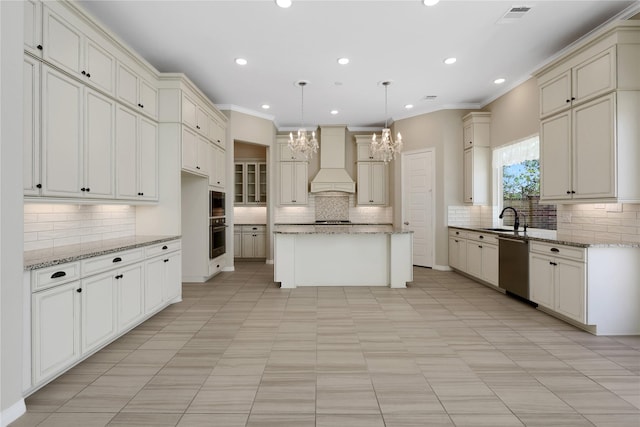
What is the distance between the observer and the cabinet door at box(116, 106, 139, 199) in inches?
133

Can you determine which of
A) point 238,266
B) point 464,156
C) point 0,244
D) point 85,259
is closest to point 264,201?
point 238,266

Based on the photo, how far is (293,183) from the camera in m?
7.91

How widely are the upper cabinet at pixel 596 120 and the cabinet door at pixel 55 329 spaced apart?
4.75m

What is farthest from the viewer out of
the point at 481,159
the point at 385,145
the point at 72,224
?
the point at 481,159

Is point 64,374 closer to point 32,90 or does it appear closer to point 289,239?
point 32,90

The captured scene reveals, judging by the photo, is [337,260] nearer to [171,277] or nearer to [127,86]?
[171,277]

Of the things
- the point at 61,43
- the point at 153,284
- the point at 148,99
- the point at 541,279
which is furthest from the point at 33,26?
the point at 541,279

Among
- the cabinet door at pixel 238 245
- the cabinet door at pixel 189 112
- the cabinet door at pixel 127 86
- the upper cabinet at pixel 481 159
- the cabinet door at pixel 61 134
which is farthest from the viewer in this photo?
the cabinet door at pixel 238 245

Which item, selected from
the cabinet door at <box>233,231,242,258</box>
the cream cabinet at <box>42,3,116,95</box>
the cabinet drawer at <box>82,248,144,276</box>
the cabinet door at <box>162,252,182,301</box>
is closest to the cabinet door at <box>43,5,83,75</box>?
the cream cabinet at <box>42,3,116,95</box>

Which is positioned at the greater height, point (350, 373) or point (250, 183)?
point (250, 183)

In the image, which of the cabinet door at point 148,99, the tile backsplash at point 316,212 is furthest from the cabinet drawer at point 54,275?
the tile backsplash at point 316,212

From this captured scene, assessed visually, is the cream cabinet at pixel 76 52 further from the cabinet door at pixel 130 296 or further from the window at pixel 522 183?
the window at pixel 522 183

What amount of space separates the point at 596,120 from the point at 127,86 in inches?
194

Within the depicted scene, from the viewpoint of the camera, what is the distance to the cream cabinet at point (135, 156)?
11.2 feet
